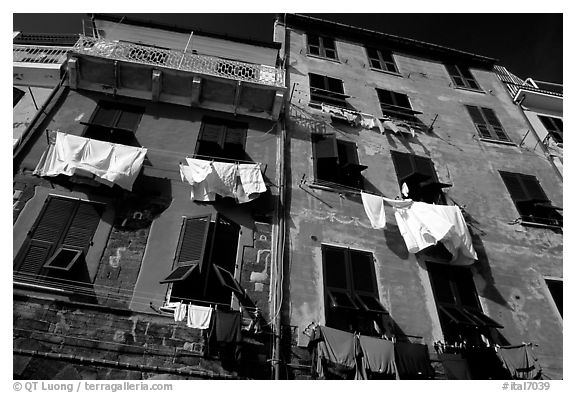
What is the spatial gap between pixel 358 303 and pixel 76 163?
786 centimetres

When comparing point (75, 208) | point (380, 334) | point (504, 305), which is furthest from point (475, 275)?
point (75, 208)

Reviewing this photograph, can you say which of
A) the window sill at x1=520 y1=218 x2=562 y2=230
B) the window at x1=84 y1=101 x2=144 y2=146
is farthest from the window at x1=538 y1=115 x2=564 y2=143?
the window at x1=84 y1=101 x2=144 y2=146

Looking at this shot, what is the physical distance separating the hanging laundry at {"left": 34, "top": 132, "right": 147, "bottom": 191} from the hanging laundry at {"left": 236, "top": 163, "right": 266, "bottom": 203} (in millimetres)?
2688

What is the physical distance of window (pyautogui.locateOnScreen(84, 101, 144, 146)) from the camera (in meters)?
12.8

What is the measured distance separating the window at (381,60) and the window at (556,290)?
11.1 m

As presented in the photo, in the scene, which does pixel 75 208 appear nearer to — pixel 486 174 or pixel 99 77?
pixel 99 77

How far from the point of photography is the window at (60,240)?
9.63 metres

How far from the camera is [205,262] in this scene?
10422mm

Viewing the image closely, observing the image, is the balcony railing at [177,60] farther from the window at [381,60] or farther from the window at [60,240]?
the window at [381,60]

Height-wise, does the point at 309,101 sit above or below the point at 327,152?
above

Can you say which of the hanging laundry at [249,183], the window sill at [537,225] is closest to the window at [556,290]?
the window sill at [537,225]

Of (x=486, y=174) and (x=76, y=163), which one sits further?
(x=486, y=174)

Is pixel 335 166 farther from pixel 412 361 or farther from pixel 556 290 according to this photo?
pixel 556 290
